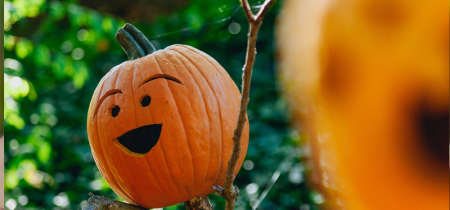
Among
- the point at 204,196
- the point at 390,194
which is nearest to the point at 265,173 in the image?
the point at 204,196

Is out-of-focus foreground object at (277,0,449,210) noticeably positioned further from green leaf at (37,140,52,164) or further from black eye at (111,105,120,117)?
green leaf at (37,140,52,164)

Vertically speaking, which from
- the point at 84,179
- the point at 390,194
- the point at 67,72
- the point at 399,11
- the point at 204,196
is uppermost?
the point at 399,11

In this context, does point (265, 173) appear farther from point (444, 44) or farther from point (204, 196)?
point (444, 44)

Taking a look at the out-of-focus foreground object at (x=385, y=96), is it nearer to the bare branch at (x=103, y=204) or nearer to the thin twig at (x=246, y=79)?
the thin twig at (x=246, y=79)

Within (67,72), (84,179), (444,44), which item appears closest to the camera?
(444,44)

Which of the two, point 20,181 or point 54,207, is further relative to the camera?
point 20,181

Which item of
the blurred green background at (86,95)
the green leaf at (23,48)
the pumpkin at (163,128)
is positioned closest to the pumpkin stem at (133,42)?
the pumpkin at (163,128)

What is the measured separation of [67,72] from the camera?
1770mm

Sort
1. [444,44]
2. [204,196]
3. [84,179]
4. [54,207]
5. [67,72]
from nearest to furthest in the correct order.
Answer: [444,44] → [204,196] → [54,207] → [84,179] → [67,72]

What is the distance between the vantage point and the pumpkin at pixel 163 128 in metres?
0.49

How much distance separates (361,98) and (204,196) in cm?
36

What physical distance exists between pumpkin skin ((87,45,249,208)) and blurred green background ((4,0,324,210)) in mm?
658

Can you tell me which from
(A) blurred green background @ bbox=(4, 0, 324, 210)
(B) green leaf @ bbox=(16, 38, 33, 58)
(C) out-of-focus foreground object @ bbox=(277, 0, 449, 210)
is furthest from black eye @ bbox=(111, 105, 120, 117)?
(B) green leaf @ bbox=(16, 38, 33, 58)

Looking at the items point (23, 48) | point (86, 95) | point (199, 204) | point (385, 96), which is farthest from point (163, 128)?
point (86, 95)
